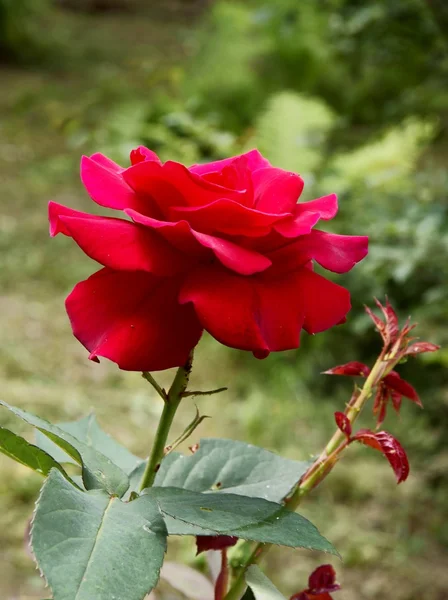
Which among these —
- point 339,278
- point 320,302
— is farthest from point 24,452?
point 339,278

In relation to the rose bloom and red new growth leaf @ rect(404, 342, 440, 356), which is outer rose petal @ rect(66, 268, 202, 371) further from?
red new growth leaf @ rect(404, 342, 440, 356)

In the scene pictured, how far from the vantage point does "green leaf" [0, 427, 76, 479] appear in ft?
1.06

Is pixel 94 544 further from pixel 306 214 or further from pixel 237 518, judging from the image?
pixel 306 214

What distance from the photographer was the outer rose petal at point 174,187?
12.9 inches

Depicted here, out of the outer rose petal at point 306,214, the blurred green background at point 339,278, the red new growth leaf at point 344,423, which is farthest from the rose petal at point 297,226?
the blurred green background at point 339,278

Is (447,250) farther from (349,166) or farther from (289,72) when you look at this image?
(289,72)

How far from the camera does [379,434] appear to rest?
374mm

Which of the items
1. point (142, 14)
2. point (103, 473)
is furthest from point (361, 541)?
point (142, 14)

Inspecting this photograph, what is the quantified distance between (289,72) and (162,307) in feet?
13.3

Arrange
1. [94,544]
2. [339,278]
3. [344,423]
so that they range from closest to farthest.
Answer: [94,544]
[344,423]
[339,278]

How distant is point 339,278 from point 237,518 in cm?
159

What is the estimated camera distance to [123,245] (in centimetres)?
31

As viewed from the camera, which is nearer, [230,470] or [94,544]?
[94,544]


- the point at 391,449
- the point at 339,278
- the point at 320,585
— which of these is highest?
the point at 391,449
